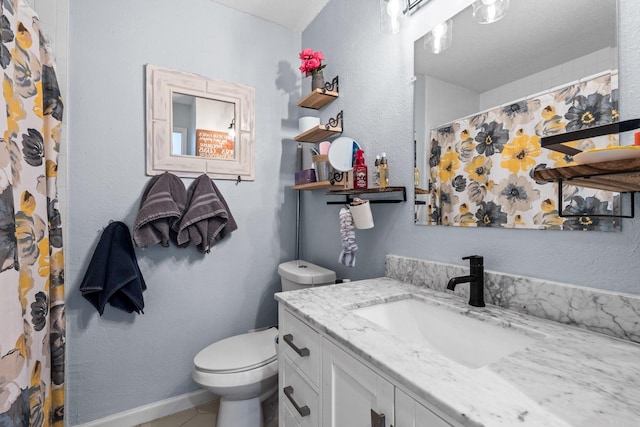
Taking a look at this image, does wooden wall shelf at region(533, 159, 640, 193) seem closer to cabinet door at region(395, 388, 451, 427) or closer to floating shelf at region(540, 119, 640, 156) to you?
floating shelf at region(540, 119, 640, 156)

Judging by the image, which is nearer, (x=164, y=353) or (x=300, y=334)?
(x=300, y=334)

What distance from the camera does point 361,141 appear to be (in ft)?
5.07

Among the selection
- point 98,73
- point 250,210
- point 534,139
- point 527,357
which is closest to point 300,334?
point 527,357

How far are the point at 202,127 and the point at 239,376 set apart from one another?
1403mm

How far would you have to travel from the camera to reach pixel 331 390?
753 mm

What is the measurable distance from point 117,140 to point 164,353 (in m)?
1.23

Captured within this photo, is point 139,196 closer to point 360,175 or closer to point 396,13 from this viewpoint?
point 360,175

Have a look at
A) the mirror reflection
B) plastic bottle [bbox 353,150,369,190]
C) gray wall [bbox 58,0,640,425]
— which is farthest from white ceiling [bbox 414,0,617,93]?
the mirror reflection

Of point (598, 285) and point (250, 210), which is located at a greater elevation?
point (250, 210)

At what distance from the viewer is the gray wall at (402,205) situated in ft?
2.35

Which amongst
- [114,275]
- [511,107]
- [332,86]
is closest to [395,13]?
[332,86]

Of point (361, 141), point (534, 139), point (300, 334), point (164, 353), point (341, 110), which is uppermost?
point (341, 110)

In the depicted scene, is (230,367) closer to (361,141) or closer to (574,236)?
(361,141)

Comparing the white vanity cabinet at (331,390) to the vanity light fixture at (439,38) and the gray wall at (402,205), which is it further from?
the vanity light fixture at (439,38)
